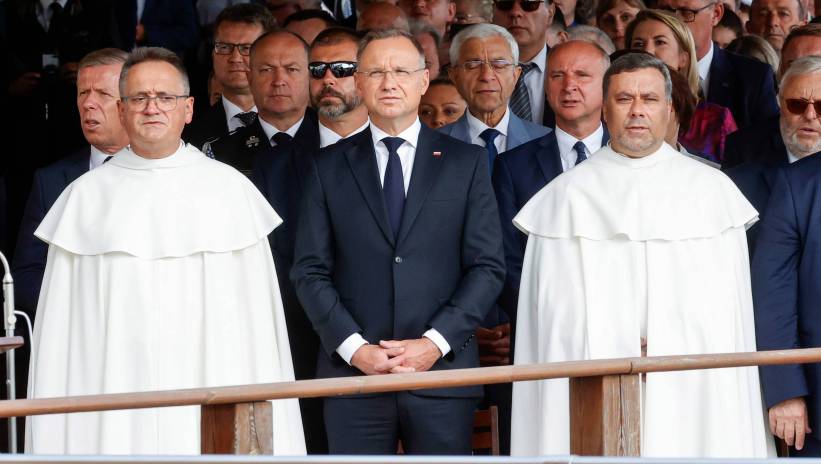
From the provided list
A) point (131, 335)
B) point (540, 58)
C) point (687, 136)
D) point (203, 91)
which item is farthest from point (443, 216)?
point (203, 91)

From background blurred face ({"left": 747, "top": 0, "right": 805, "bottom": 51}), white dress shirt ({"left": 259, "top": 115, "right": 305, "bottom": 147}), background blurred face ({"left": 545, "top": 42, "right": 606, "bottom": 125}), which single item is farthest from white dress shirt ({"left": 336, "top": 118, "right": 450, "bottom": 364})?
background blurred face ({"left": 747, "top": 0, "right": 805, "bottom": 51})

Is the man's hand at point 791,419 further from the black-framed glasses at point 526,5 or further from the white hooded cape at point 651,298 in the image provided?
the black-framed glasses at point 526,5

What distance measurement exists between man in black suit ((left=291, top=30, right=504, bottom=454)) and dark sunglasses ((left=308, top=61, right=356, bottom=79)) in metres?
0.69

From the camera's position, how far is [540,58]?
957cm

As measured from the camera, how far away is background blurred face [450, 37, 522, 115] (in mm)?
8172

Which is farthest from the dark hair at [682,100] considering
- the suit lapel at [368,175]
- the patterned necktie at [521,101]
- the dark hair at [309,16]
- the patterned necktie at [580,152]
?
the dark hair at [309,16]

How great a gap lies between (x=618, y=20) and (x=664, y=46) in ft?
6.17

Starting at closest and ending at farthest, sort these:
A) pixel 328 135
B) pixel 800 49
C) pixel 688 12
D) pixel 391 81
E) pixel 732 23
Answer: pixel 391 81 → pixel 328 135 → pixel 800 49 → pixel 688 12 → pixel 732 23

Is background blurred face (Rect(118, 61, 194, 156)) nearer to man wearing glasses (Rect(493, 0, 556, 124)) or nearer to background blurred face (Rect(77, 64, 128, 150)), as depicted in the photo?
background blurred face (Rect(77, 64, 128, 150))

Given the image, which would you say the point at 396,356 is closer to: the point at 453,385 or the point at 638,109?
the point at 453,385

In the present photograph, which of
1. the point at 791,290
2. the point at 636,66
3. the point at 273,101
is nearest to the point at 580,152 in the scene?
the point at 636,66

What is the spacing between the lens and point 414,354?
6418 mm

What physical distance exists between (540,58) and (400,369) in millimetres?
3635

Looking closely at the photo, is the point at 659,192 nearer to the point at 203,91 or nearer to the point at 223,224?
the point at 223,224
